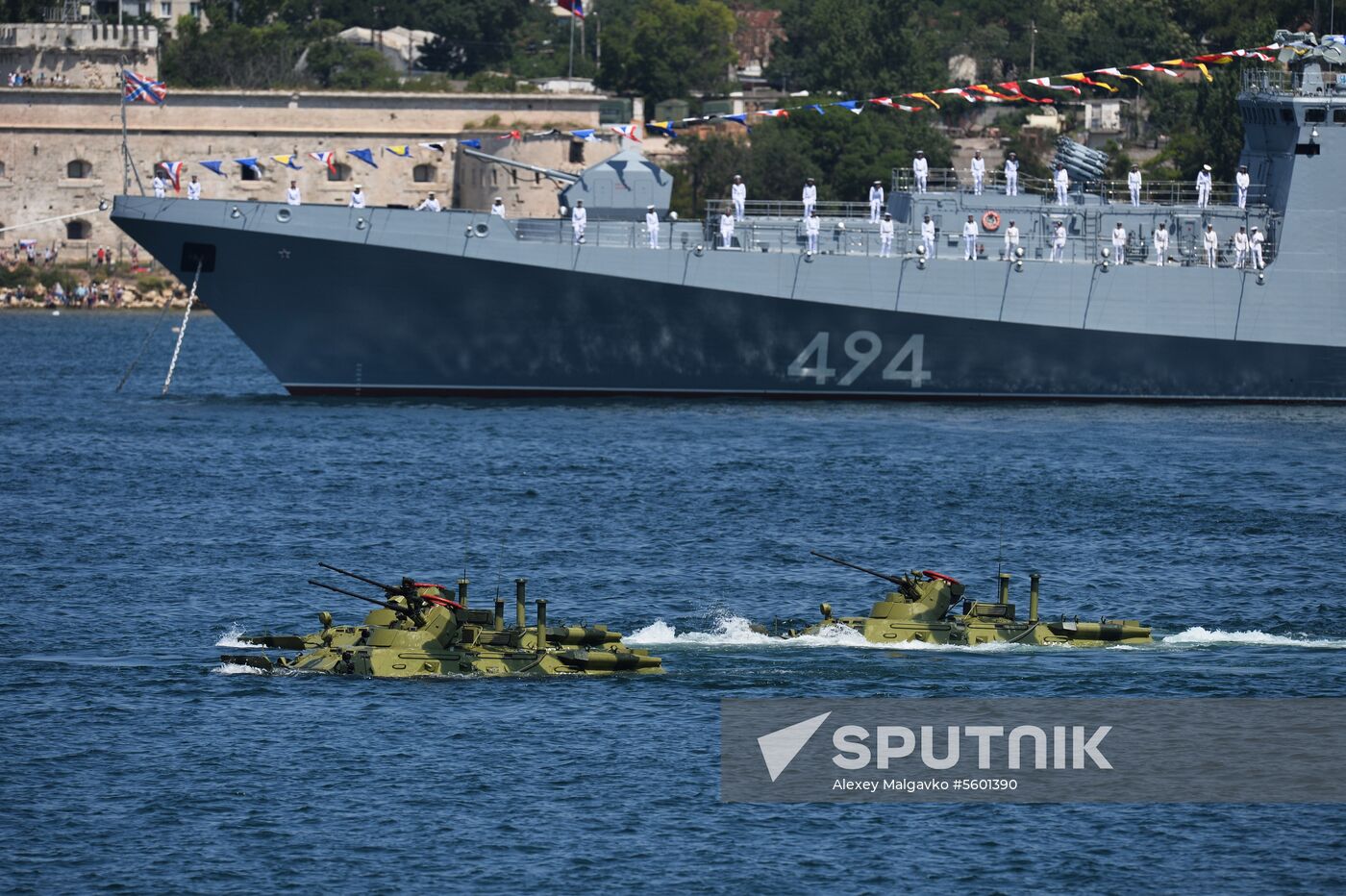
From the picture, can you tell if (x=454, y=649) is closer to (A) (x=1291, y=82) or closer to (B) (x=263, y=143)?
(A) (x=1291, y=82)

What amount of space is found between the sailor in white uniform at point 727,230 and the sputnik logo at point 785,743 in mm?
30803

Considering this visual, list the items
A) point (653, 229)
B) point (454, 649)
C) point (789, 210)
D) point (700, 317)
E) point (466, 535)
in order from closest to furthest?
point (454, 649) < point (466, 535) < point (653, 229) < point (700, 317) < point (789, 210)

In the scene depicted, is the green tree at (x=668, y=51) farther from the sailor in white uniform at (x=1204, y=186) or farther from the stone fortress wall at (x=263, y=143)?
the sailor in white uniform at (x=1204, y=186)

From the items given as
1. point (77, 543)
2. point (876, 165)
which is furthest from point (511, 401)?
point (876, 165)

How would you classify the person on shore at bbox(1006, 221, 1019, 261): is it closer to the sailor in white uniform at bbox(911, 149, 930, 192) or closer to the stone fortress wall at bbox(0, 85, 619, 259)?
the sailor in white uniform at bbox(911, 149, 930, 192)

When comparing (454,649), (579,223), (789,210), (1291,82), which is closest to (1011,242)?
(1291,82)

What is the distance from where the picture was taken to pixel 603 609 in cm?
3678

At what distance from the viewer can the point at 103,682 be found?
31625mm

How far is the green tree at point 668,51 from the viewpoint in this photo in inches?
4882

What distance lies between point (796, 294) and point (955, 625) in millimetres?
26900

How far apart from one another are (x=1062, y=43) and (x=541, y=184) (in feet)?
117

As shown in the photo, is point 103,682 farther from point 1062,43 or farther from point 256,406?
point 1062,43

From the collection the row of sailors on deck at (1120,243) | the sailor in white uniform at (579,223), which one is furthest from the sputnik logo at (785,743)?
the row of sailors on deck at (1120,243)

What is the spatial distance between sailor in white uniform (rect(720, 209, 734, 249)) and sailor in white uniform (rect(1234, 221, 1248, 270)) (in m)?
13.9
